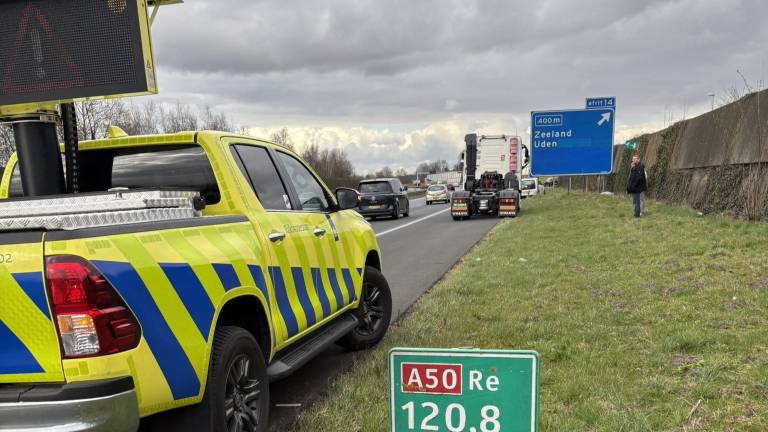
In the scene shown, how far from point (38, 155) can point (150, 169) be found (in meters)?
0.72

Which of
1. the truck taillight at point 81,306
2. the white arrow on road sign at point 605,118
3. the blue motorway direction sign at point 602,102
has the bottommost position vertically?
the truck taillight at point 81,306

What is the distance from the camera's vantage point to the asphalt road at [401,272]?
423 cm

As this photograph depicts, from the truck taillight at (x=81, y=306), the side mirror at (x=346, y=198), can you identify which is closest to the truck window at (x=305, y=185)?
the side mirror at (x=346, y=198)

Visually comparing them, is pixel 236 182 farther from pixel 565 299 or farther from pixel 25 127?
pixel 565 299

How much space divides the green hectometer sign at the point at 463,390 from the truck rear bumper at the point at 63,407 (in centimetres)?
109

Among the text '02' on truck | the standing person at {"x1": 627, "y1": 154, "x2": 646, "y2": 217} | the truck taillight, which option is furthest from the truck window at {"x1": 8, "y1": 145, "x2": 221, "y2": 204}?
the standing person at {"x1": 627, "y1": 154, "x2": 646, "y2": 217}

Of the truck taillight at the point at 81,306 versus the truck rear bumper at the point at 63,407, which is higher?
the truck taillight at the point at 81,306

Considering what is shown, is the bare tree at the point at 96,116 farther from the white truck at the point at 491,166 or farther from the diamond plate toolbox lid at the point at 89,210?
the diamond plate toolbox lid at the point at 89,210

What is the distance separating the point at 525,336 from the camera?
5219 millimetres

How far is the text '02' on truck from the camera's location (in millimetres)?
2143

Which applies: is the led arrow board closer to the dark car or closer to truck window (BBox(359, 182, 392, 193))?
the dark car

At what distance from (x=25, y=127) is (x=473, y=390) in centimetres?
336

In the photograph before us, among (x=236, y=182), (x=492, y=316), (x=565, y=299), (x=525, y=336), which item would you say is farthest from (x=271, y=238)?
(x=565, y=299)

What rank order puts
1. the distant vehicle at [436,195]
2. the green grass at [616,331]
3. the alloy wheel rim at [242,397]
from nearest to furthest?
the alloy wheel rim at [242,397] < the green grass at [616,331] < the distant vehicle at [436,195]
